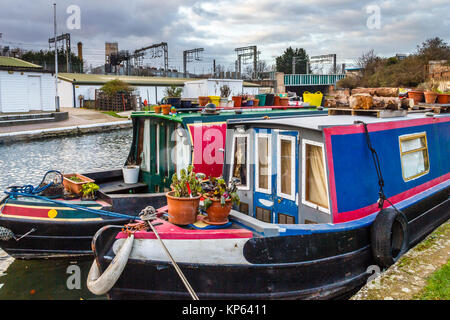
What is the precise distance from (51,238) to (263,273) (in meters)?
3.94

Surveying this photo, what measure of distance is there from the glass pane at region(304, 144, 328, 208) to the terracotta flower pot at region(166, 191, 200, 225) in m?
1.55

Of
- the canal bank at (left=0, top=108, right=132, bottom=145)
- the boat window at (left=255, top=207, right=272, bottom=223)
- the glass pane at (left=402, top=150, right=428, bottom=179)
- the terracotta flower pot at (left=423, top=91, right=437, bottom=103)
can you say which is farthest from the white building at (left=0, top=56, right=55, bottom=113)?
the glass pane at (left=402, top=150, right=428, bottom=179)

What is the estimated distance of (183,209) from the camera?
15.4 feet

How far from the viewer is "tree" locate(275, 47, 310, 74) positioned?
70500 millimetres

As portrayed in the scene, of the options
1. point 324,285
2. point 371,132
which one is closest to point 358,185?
point 371,132

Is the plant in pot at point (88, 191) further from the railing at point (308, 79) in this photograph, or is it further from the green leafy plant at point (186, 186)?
the railing at point (308, 79)

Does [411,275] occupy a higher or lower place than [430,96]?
lower

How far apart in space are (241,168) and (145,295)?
2391 millimetres

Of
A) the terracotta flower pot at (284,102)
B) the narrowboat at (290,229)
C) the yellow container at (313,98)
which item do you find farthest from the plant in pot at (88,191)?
the yellow container at (313,98)

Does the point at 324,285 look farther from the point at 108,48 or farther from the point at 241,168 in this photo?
the point at 108,48

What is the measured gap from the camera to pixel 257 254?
4.49m

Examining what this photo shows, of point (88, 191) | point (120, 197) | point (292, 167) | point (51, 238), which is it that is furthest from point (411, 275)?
point (51, 238)

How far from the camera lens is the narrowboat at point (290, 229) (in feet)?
14.6

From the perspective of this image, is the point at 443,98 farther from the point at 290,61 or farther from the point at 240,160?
the point at 290,61
